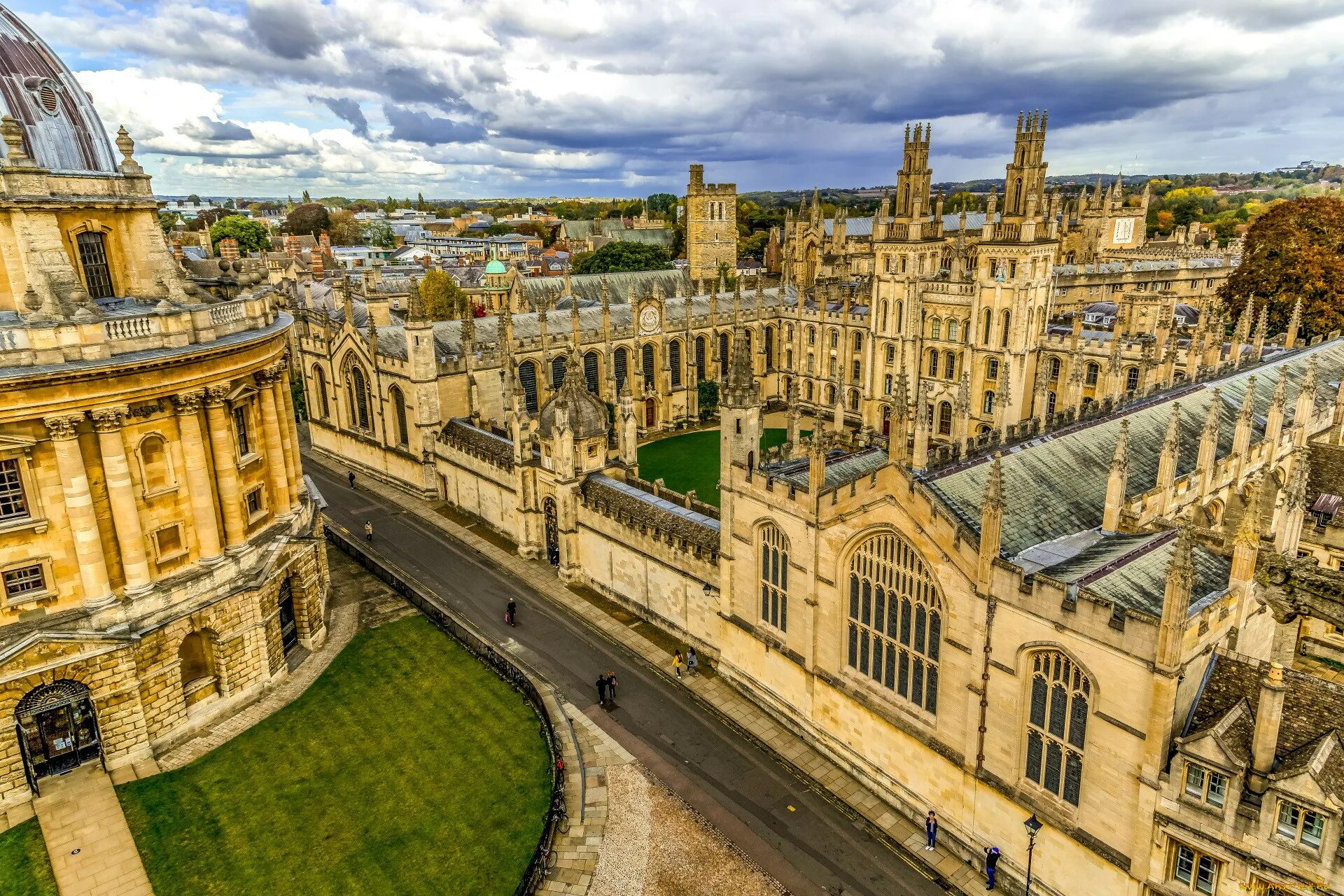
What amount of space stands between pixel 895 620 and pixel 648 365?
140 feet

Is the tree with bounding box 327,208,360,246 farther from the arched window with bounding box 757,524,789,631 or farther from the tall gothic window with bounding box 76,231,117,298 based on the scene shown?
the arched window with bounding box 757,524,789,631

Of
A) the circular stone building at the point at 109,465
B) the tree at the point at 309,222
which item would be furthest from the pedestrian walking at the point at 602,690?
the tree at the point at 309,222

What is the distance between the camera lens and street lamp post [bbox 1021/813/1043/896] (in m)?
17.5

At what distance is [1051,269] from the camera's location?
1951 inches

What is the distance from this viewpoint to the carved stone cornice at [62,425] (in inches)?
880

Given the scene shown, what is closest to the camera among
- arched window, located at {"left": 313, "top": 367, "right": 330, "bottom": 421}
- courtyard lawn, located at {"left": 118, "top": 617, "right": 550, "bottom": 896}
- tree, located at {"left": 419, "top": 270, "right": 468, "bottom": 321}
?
courtyard lawn, located at {"left": 118, "top": 617, "right": 550, "bottom": 896}

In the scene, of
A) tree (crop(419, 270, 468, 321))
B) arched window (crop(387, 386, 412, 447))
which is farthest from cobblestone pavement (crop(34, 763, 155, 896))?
tree (crop(419, 270, 468, 321))

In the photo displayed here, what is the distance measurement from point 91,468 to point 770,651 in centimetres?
2185

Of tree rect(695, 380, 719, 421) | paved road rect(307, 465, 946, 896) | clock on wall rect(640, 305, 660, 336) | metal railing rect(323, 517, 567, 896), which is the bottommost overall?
paved road rect(307, 465, 946, 896)

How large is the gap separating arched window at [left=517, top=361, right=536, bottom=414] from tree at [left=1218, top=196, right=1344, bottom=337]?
5002 centimetres

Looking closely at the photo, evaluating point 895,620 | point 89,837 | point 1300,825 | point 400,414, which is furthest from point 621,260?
point 1300,825

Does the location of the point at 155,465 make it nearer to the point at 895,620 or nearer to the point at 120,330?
the point at 120,330

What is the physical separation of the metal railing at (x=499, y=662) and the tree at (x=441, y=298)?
121 ft

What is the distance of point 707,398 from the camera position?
6181cm
